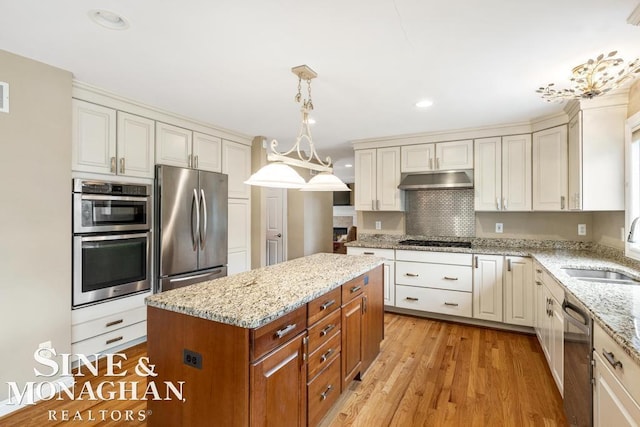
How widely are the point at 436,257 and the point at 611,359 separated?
2.49m

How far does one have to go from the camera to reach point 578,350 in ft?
5.37

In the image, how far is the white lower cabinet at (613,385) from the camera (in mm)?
1059

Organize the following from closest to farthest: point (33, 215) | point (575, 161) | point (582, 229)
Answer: point (33, 215) < point (575, 161) < point (582, 229)

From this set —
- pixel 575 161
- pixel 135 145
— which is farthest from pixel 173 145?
pixel 575 161

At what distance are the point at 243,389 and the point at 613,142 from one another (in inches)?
132

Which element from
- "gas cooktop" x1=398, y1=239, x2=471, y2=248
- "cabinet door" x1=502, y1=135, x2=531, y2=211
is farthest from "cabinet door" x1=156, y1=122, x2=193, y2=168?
"cabinet door" x1=502, y1=135, x2=531, y2=211

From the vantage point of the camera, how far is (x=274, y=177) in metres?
1.84

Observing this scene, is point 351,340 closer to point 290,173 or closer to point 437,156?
point 290,173

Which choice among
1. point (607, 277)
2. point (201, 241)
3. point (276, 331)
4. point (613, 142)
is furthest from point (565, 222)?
point (201, 241)

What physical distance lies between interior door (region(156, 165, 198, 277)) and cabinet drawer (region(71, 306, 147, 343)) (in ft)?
1.39

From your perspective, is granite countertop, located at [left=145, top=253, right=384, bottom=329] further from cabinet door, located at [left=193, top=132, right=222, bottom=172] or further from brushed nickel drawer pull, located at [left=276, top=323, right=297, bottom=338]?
cabinet door, located at [left=193, top=132, right=222, bottom=172]

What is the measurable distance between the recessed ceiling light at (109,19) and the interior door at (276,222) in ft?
13.9

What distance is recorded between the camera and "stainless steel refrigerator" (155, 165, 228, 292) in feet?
10.0

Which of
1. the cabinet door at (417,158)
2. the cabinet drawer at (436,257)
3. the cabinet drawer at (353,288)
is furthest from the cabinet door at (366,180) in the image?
the cabinet drawer at (353,288)
